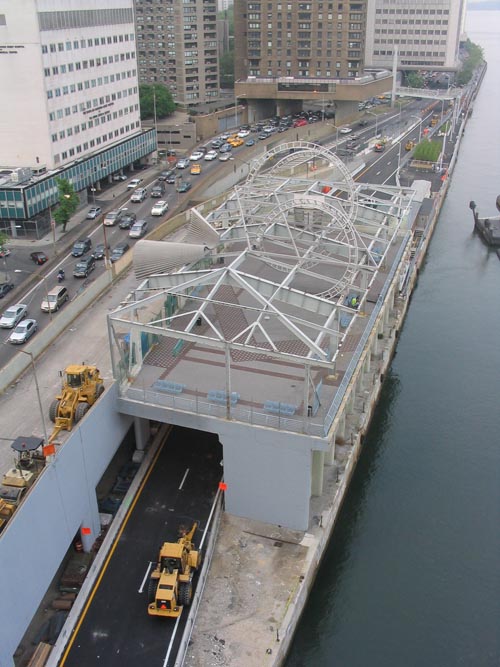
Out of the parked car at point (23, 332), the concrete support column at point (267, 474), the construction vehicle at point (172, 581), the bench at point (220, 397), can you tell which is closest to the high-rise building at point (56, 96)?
the parked car at point (23, 332)

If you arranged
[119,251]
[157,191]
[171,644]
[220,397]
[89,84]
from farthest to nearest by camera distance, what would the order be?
[157,191] < [89,84] < [119,251] < [220,397] < [171,644]

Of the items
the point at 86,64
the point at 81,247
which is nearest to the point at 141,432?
the point at 81,247

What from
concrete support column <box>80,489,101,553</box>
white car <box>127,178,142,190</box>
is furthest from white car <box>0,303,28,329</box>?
white car <box>127,178,142,190</box>

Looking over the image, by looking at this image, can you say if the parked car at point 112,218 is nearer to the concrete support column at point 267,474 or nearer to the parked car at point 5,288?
the parked car at point 5,288

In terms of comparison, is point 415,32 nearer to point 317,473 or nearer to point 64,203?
point 64,203

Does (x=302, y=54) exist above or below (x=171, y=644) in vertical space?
above

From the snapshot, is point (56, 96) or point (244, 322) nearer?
point (244, 322)

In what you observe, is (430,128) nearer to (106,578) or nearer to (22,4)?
(22,4)

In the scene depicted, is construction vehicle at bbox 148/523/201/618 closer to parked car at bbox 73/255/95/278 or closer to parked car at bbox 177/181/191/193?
parked car at bbox 73/255/95/278
